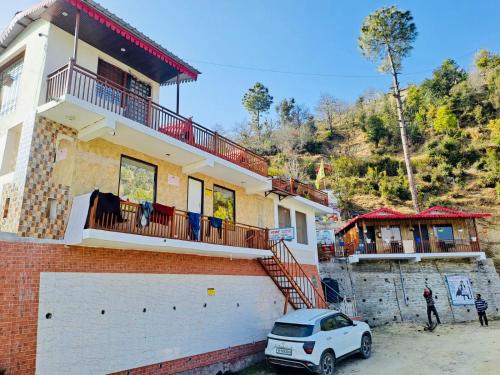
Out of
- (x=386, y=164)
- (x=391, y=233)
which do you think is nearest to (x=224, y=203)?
(x=391, y=233)

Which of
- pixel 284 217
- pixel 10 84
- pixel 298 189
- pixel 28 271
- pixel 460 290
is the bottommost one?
pixel 460 290

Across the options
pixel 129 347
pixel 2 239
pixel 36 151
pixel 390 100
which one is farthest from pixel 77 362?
pixel 390 100

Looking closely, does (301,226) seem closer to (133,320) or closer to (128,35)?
(133,320)

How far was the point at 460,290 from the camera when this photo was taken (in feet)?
73.3

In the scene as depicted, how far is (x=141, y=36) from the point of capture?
37.3 feet

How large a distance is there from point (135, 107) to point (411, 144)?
46068 mm

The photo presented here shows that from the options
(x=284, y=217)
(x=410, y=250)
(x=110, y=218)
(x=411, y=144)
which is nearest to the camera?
(x=110, y=218)

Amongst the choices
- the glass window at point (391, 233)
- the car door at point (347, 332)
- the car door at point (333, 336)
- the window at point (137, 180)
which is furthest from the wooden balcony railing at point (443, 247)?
the window at point (137, 180)

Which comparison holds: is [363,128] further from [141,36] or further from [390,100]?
[141,36]

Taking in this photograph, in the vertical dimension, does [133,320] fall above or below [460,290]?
above

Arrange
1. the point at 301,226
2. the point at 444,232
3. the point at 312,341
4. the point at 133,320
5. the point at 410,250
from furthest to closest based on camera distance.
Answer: the point at 444,232 < the point at 410,250 < the point at 301,226 < the point at 312,341 < the point at 133,320

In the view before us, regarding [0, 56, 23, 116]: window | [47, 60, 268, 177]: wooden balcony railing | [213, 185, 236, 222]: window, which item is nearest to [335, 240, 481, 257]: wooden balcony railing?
[213, 185, 236, 222]: window

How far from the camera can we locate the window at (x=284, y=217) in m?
18.2

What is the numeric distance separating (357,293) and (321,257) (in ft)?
10.5
